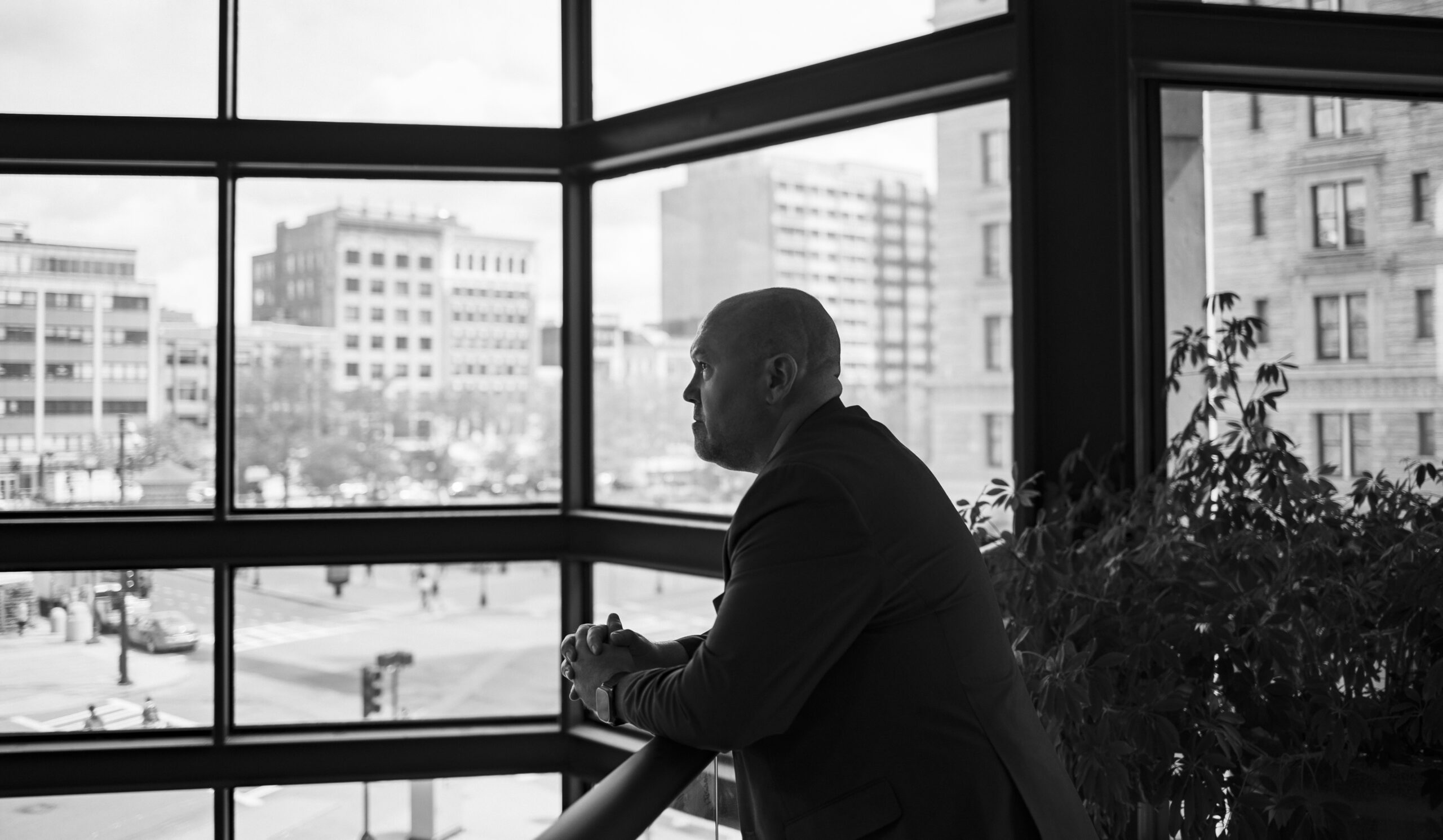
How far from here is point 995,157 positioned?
3.24 m

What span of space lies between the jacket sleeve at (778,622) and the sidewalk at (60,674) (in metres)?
3.62

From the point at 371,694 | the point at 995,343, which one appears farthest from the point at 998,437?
the point at 371,694

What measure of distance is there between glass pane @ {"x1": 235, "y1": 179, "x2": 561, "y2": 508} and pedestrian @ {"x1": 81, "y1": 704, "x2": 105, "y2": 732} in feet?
3.03

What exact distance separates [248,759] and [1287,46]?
403 centimetres

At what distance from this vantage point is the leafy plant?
1916 millimetres

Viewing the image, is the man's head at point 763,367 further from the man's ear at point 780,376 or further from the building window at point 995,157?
the building window at point 995,157

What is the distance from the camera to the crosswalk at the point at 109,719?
13.7 ft

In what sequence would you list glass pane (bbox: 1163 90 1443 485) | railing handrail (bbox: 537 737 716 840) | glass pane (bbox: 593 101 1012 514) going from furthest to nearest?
glass pane (bbox: 593 101 1012 514) < glass pane (bbox: 1163 90 1443 485) < railing handrail (bbox: 537 737 716 840)

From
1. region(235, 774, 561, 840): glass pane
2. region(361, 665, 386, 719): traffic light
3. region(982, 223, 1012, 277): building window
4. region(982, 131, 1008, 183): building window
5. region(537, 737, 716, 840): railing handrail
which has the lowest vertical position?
region(235, 774, 561, 840): glass pane

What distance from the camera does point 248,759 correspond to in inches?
163

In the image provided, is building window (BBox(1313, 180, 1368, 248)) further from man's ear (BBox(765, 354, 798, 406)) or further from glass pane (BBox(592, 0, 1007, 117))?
man's ear (BBox(765, 354, 798, 406))

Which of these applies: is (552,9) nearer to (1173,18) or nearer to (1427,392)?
(1173,18)

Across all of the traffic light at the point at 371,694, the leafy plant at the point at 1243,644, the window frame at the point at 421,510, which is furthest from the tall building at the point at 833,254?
the traffic light at the point at 371,694

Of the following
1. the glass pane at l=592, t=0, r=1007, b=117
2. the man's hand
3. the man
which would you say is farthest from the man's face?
the glass pane at l=592, t=0, r=1007, b=117
